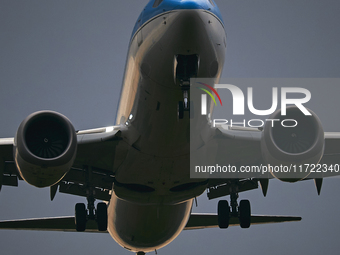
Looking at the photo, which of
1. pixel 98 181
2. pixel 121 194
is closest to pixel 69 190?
pixel 98 181

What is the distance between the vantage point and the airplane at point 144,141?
10.4 meters

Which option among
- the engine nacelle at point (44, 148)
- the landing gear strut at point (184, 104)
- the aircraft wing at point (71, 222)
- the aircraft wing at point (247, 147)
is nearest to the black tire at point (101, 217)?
the aircraft wing at point (71, 222)

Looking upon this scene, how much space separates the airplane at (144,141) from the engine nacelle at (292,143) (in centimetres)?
210

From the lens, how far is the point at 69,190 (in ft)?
52.9

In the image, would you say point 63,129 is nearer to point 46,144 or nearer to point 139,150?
point 46,144

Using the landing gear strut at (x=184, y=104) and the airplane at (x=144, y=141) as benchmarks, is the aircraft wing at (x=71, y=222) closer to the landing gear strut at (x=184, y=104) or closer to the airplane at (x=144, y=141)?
the airplane at (x=144, y=141)

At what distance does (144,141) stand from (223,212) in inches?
196

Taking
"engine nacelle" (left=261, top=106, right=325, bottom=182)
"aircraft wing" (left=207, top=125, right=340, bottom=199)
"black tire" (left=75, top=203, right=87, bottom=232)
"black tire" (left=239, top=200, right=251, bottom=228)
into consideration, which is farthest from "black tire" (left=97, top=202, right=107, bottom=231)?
"engine nacelle" (left=261, top=106, right=325, bottom=182)

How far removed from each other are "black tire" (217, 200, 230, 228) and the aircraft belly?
102cm

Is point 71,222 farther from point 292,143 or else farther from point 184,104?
point 292,143

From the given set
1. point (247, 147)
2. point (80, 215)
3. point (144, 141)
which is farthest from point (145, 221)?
point (247, 147)

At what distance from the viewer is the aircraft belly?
14883mm

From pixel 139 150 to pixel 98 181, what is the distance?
315 cm

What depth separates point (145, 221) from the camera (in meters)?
15.1
